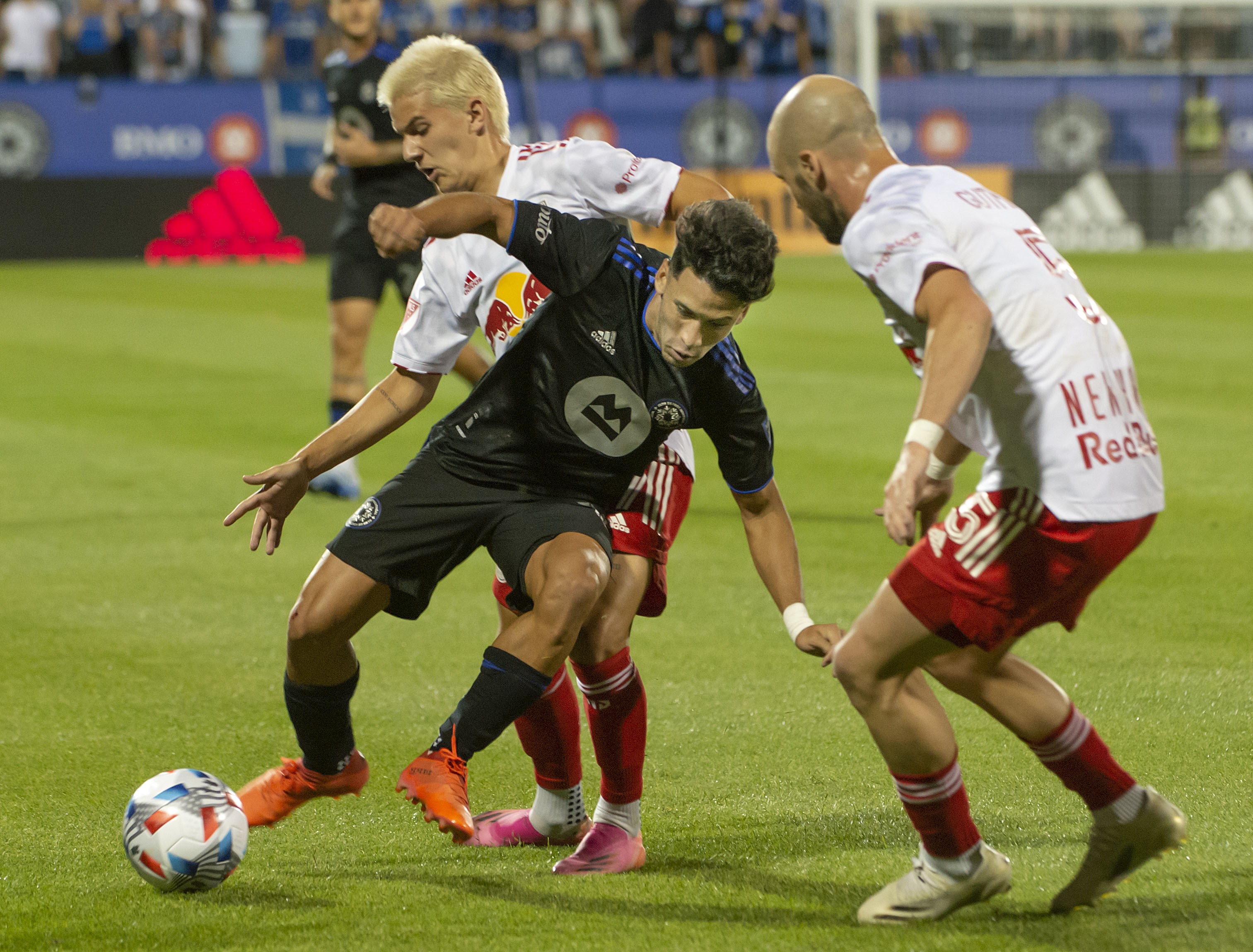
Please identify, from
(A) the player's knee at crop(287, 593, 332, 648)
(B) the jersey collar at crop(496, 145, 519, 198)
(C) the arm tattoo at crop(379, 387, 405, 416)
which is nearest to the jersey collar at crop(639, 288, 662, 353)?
(C) the arm tattoo at crop(379, 387, 405, 416)

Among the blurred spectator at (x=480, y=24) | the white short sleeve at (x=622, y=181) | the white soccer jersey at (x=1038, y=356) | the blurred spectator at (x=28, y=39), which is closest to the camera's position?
the white soccer jersey at (x=1038, y=356)

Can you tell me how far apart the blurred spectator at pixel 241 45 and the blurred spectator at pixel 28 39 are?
229 centimetres

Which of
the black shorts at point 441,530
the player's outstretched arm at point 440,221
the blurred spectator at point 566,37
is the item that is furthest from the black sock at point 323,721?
the blurred spectator at point 566,37

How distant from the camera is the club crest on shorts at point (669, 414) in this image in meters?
3.92

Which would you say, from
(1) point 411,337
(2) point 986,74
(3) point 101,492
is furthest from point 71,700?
(2) point 986,74

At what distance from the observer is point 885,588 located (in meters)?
3.55

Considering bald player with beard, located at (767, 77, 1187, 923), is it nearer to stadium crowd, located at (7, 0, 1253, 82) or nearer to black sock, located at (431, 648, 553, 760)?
black sock, located at (431, 648, 553, 760)

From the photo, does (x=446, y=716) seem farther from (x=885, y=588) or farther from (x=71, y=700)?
(x=885, y=588)

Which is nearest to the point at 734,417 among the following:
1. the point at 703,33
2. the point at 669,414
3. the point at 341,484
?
the point at 669,414

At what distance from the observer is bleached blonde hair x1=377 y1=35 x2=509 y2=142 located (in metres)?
4.45

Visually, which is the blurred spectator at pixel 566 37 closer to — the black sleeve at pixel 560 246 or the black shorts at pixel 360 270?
the black shorts at pixel 360 270

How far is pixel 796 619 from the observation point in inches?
153

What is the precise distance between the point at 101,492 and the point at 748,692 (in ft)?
16.0

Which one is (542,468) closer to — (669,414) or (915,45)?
(669,414)
